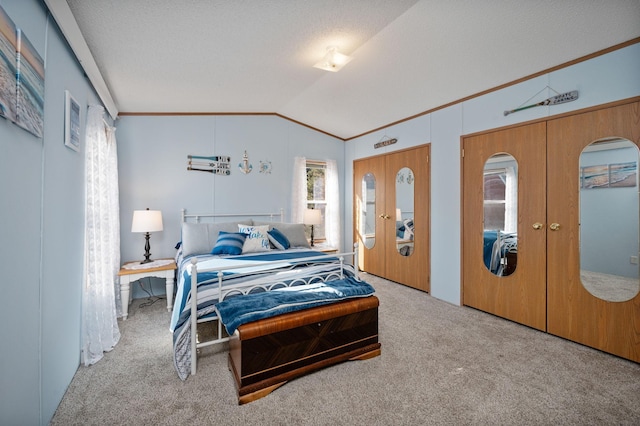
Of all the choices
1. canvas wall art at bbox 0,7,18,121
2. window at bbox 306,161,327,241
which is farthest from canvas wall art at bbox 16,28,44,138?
window at bbox 306,161,327,241

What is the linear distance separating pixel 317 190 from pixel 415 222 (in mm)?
1810

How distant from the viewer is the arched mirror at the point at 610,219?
2260 millimetres

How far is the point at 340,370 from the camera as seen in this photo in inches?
84.4

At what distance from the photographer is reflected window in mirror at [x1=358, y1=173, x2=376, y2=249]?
484 centimetres

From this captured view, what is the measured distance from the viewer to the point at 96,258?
2.34 m

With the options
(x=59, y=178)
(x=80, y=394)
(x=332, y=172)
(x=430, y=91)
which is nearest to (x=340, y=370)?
(x=80, y=394)

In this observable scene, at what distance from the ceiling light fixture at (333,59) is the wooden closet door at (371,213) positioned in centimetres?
223

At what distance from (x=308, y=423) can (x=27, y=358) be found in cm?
144

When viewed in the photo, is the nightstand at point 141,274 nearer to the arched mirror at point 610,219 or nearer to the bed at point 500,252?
the bed at point 500,252

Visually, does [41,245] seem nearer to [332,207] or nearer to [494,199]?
[494,199]

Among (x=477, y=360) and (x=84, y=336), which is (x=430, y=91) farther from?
(x=84, y=336)

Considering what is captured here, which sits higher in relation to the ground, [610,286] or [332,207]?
[332,207]

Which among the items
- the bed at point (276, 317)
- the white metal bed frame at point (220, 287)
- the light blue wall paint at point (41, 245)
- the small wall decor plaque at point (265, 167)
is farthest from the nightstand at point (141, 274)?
the small wall decor plaque at point (265, 167)

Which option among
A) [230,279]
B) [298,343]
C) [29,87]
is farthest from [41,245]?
[298,343]
